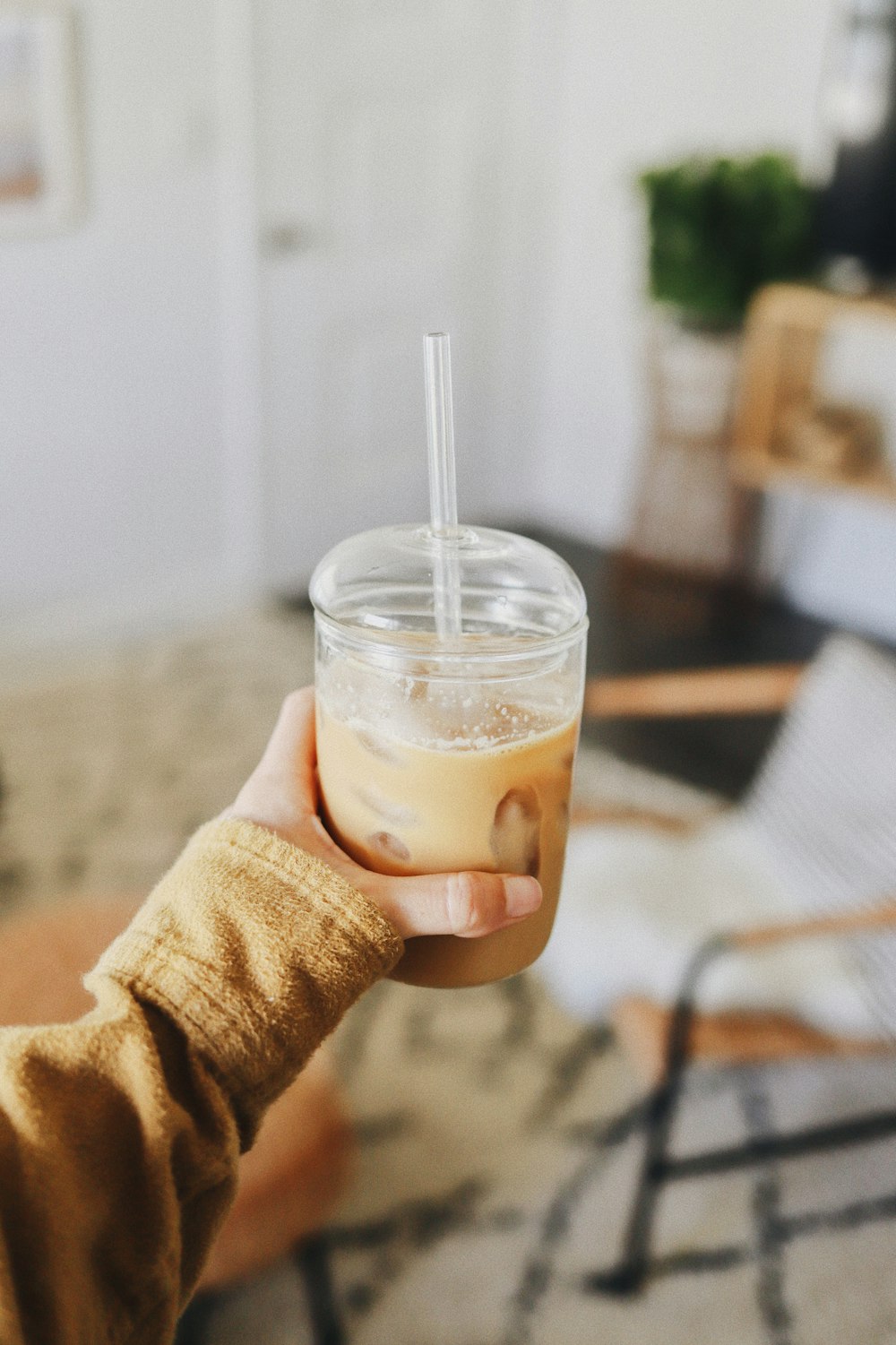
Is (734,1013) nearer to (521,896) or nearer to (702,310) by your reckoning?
(521,896)

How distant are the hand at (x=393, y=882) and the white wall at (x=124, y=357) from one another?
2.67m

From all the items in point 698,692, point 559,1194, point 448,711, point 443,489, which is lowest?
point 559,1194

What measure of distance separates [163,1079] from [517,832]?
22 cm

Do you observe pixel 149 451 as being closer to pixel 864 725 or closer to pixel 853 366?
pixel 853 366

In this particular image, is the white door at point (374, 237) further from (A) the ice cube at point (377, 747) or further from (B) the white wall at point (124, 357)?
(A) the ice cube at point (377, 747)

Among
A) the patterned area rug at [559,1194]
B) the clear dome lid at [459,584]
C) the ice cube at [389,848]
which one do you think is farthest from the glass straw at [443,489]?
the patterned area rug at [559,1194]

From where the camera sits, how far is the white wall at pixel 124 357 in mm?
2957

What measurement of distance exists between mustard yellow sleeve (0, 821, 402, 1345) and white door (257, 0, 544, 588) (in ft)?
10.1

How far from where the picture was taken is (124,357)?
10.5ft

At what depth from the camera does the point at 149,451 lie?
3330mm

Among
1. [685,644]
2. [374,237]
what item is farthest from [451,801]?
[374,237]

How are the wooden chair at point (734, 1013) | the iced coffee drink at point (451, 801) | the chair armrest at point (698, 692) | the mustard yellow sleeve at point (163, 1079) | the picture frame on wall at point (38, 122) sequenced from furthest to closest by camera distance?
the picture frame on wall at point (38, 122), the chair armrest at point (698, 692), the wooden chair at point (734, 1013), the iced coffee drink at point (451, 801), the mustard yellow sleeve at point (163, 1079)

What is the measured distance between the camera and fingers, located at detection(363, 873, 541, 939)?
589mm

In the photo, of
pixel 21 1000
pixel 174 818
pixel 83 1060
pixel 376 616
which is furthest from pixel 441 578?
pixel 174 818
